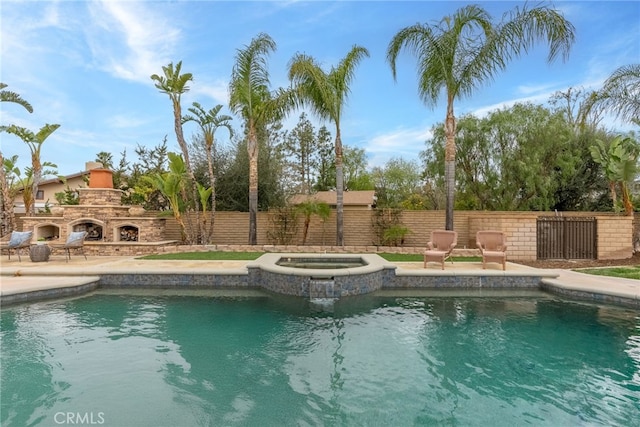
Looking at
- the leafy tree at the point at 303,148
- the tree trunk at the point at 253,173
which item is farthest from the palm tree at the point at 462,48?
the leafy tree at the point at 303,148

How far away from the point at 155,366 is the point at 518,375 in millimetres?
4596

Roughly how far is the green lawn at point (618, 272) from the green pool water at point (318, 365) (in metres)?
3.11

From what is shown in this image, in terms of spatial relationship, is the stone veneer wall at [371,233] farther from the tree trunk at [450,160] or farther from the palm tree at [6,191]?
the tree trunk at [450,160]

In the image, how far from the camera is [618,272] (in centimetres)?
1002

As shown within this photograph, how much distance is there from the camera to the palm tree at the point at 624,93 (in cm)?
1263

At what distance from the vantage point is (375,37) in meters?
14.0

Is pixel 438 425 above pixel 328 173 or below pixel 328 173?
below

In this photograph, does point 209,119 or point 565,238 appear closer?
point 565,238

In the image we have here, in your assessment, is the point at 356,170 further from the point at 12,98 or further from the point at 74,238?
the point at 74,238

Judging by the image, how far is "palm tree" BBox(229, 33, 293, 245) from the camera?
13.9 meters

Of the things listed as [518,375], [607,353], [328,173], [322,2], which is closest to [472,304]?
[607,353]

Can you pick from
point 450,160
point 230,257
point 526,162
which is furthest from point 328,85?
point 526,162

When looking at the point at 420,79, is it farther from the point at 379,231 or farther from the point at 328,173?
the point at 328,173

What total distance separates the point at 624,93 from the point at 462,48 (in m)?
6.02
